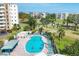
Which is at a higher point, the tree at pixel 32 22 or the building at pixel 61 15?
the building at pixel 61 15

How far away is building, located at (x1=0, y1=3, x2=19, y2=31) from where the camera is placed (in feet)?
7.06

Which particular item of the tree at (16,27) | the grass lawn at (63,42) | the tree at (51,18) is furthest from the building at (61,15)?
the tree at (16,27)

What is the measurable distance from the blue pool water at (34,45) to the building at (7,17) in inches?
8.3

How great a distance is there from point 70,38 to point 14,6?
56 cm

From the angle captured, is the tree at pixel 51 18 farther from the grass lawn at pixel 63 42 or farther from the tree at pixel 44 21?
the grass lawn at pixel 63 42

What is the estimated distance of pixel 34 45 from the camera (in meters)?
2.16

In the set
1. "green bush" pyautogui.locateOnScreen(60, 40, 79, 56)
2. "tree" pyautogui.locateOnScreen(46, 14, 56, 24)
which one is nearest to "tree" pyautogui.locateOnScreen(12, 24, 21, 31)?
"tree" pyautogui.locateOnScreen(46, 14, 56, 24)

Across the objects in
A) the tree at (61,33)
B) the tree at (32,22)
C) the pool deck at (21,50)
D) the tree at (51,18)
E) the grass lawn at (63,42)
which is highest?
the tree at (51,18)

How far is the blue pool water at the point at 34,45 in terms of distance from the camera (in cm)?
216

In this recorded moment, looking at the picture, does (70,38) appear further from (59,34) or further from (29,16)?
(29,16)

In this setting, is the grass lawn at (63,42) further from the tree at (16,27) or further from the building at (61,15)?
the tree at (16,27)

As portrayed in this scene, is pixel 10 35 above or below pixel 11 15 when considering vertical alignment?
below

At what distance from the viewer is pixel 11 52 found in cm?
216

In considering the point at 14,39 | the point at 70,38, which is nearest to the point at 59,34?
the point at 70,38
